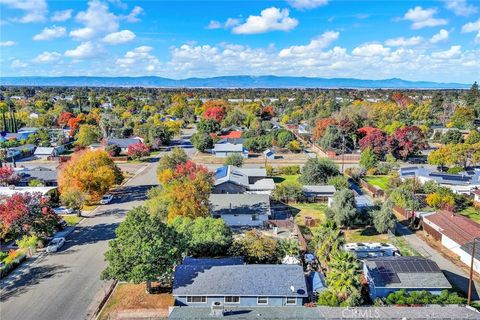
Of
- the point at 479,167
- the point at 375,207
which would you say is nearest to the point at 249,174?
the point at 375,207

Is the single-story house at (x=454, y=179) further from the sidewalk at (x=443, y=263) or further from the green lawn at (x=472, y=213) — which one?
the sidewalk at (x=443, y=263)

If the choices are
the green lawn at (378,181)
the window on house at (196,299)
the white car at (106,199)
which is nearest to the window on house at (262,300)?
the window on house at (196,299)

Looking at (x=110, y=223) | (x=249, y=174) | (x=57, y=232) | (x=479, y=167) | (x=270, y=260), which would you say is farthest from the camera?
(x=479, y=167)

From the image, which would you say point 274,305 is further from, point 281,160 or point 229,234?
point 281,160

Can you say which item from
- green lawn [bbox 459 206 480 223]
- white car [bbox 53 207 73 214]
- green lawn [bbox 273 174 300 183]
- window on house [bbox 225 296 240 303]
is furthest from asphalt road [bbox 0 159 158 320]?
green lawn [bbox 459 206 480 223]

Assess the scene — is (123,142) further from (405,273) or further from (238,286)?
(405,273)

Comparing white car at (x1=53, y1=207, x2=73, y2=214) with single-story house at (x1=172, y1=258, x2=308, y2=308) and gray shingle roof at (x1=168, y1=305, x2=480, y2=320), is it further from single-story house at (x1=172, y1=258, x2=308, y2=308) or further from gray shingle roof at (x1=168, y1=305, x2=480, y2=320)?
gray shingle roof at (x1=168, y1=305, x2=480, y2=320)
